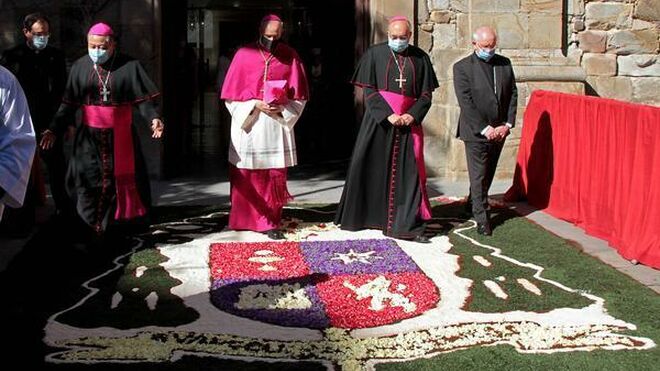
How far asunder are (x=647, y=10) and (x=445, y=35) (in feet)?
8.28

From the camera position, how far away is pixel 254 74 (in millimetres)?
7555

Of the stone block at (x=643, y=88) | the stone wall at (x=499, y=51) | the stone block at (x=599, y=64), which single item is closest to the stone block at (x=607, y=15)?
the stone block at (x=599, y=64)

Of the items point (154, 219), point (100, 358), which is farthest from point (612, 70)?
point (100, 358)

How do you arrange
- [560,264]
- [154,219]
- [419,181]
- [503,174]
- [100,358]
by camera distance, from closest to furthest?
[100,358]
[560,264]
[419,181]
[154,219]
[503,174]

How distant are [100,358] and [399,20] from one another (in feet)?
13.0

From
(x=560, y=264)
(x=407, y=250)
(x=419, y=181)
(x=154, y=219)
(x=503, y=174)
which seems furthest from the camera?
(x=503, y=174)

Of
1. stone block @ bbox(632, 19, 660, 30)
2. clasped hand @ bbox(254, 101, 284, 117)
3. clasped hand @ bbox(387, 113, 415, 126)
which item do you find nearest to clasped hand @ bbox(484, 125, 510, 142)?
clasped hand @ bbox(387, 113, 415, 126)

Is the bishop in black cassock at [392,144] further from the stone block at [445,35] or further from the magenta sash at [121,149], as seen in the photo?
the stone block at [445,35]

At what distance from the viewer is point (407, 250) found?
7.18 meters

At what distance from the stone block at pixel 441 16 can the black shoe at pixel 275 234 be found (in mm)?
4259

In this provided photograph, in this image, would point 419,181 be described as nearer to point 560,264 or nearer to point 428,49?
point 560,264

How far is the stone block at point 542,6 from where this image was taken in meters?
10.8

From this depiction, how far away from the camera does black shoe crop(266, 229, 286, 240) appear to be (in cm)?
753

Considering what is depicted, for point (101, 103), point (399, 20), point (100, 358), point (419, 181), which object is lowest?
point (100, 358)
